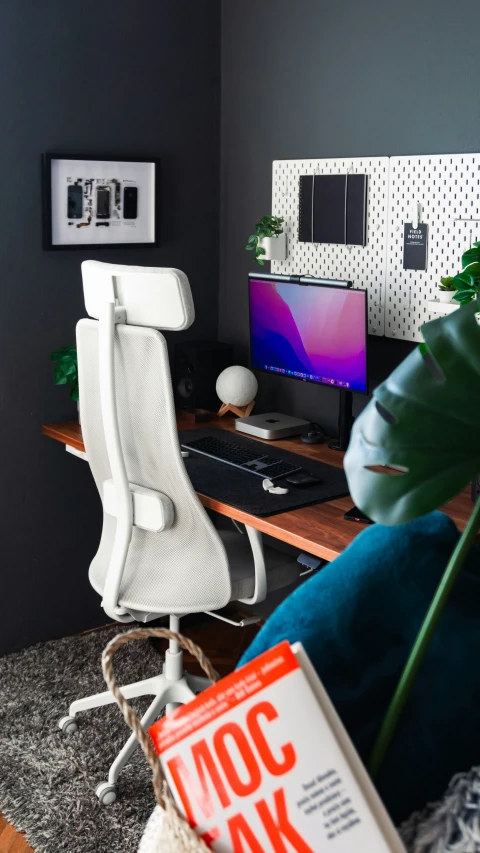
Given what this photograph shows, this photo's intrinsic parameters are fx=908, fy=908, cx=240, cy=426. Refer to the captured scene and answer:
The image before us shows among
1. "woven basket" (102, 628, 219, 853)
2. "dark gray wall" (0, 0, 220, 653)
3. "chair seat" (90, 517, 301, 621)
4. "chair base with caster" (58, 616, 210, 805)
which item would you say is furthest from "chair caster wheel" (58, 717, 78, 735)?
"woven basket" (102, 628, 219, 853)

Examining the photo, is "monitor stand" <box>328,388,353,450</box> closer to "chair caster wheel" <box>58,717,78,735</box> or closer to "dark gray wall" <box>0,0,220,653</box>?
"dark gray wall" <box>0,0,220,653</box>

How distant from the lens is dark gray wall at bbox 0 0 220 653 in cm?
280

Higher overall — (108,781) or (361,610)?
(361,610)

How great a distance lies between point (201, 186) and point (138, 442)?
1.43 m

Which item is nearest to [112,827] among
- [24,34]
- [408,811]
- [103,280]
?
[103,280]

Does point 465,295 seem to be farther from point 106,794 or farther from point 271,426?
point 106,794

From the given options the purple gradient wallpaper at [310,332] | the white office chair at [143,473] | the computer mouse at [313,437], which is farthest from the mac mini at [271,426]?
the white office chair at [143,473]

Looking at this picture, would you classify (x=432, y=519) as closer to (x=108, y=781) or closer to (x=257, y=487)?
(x=257, y=487)

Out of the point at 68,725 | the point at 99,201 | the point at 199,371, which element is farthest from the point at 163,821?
the point at 99,201

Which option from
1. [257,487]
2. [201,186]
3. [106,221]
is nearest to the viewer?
[257,487]

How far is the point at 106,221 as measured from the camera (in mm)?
3016

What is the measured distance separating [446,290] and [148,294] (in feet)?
2.55

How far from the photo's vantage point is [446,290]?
2311 millimetres

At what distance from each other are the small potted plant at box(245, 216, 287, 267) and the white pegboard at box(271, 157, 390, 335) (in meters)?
0.03
